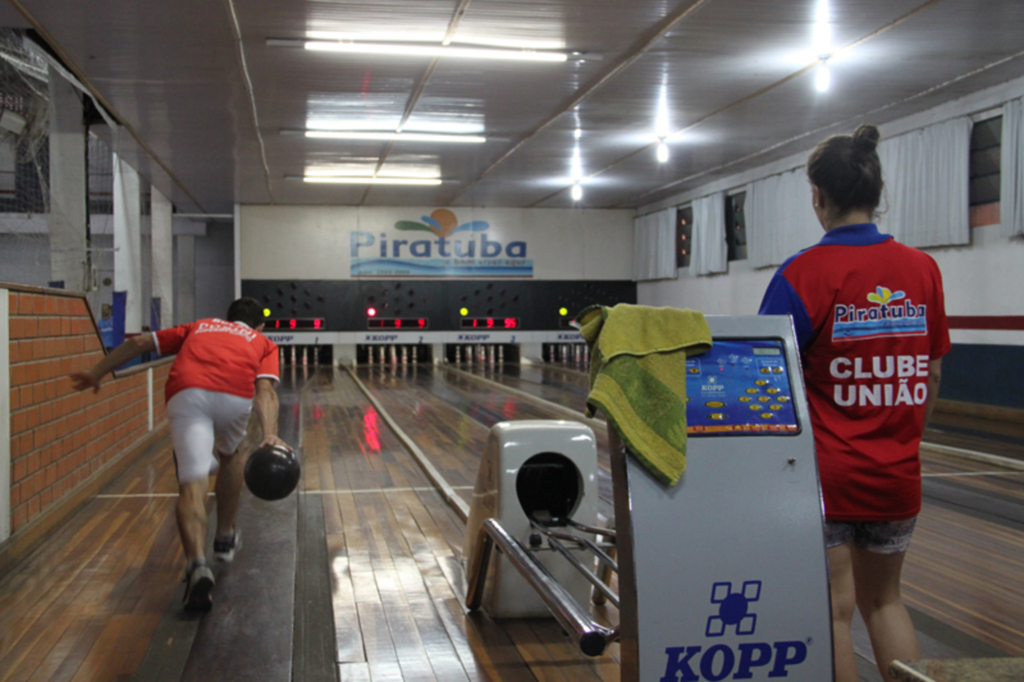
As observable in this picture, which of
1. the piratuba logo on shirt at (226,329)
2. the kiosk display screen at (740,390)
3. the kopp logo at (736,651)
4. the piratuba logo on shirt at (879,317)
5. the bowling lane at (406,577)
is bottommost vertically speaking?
the bowling lane at (406,577)

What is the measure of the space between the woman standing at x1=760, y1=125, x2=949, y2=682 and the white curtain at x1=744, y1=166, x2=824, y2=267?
8.80m

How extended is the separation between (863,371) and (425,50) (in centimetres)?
566

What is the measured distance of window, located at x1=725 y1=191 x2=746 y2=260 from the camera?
1270 cm

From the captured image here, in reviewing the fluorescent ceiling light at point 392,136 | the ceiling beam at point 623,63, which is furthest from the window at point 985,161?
the fluorescent ceiling light at point 392,136

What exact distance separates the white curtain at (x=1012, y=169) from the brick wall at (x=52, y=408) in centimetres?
732

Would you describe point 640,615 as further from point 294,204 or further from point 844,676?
point 294,204

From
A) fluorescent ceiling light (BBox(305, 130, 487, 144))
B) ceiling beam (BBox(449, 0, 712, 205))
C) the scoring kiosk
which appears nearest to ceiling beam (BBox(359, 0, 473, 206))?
fluorescent ceiling light (BBox(305, 130, 487, 144))

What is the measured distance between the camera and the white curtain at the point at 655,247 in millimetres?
14867

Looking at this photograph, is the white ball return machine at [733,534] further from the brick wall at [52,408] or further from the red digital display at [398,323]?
the red digital display at [398,323]

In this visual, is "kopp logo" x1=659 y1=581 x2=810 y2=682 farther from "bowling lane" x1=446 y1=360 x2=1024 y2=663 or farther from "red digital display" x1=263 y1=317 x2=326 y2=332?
"red digital display" x1=263 y1=317 x2=326 y2=332

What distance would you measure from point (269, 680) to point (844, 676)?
1613 mm

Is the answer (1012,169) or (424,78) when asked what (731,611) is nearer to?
(424,78)

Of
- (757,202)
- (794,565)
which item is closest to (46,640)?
(794,565)

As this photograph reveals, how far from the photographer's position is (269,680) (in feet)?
8.25
